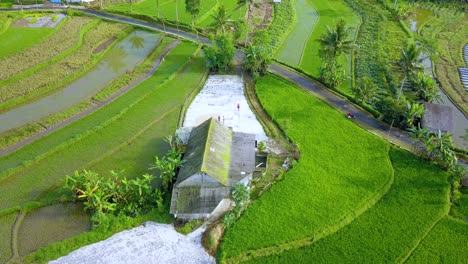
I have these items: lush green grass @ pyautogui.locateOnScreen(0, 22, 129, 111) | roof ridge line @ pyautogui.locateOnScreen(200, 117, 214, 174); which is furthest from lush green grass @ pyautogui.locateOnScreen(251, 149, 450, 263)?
lush green grass @ pyautogui.locateOnScreen(0, 22, 129, 111)

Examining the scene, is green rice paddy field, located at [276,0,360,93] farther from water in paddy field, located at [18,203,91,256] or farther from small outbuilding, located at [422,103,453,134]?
water in paddy field, located at [18,203,91,256]

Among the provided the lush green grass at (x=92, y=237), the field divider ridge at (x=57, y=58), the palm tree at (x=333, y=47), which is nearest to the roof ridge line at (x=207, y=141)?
the lush green grass at (x=92, y=237)

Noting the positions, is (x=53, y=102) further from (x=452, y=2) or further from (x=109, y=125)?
(x=452, y=2)

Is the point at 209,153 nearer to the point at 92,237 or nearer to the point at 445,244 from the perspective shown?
the point at 92,237

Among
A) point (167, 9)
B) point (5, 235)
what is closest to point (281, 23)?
point (167, 9)

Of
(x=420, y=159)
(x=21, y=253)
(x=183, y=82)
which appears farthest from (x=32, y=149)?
(x=420, y=159)

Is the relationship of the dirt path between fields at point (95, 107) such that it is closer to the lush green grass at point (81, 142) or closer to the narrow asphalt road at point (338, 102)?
the lush green grass at point (81, 142)
